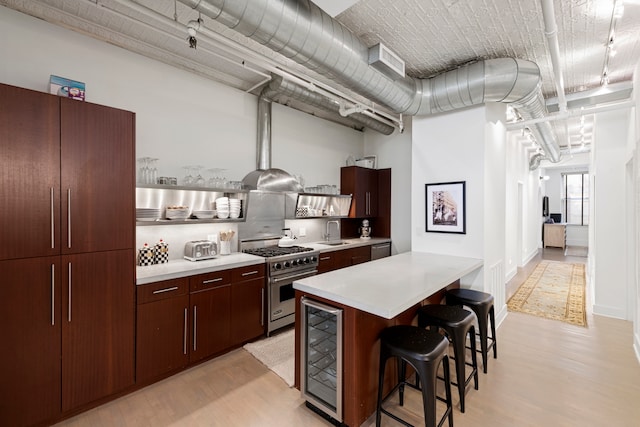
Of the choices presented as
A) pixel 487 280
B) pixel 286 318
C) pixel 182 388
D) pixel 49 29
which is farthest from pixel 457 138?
pixel 49 29

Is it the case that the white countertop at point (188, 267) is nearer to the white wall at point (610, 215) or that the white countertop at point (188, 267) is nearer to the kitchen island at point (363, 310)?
the kitchen island at point (363, 310)

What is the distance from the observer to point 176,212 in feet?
10.3

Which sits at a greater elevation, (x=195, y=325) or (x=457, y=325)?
(x=457, y=325)

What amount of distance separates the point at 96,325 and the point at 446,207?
3.82m

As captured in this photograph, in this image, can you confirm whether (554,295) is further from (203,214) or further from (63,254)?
(63,254)

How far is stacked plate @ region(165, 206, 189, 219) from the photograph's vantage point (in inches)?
123

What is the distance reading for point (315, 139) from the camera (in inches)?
202

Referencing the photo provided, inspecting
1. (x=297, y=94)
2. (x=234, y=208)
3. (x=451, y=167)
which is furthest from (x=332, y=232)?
(x=297, y=94)

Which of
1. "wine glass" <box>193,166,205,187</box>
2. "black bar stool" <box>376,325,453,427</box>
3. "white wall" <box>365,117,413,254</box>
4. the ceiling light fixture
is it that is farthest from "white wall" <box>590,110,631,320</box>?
"wine glass" <box>193,166,205,187</box>

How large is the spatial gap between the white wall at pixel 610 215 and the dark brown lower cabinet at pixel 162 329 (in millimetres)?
5629

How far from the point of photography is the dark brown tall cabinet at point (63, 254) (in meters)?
1.92

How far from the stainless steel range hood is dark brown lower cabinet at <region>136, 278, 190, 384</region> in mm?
1623

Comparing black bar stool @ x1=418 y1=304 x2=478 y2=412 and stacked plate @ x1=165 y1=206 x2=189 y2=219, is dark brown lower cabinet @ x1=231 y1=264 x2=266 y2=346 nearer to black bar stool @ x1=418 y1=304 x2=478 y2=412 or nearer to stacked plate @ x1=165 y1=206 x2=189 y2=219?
stacked plate @ x1=165 y1=206 x2=189 y2=219

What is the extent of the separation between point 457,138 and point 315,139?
7.93 ft
